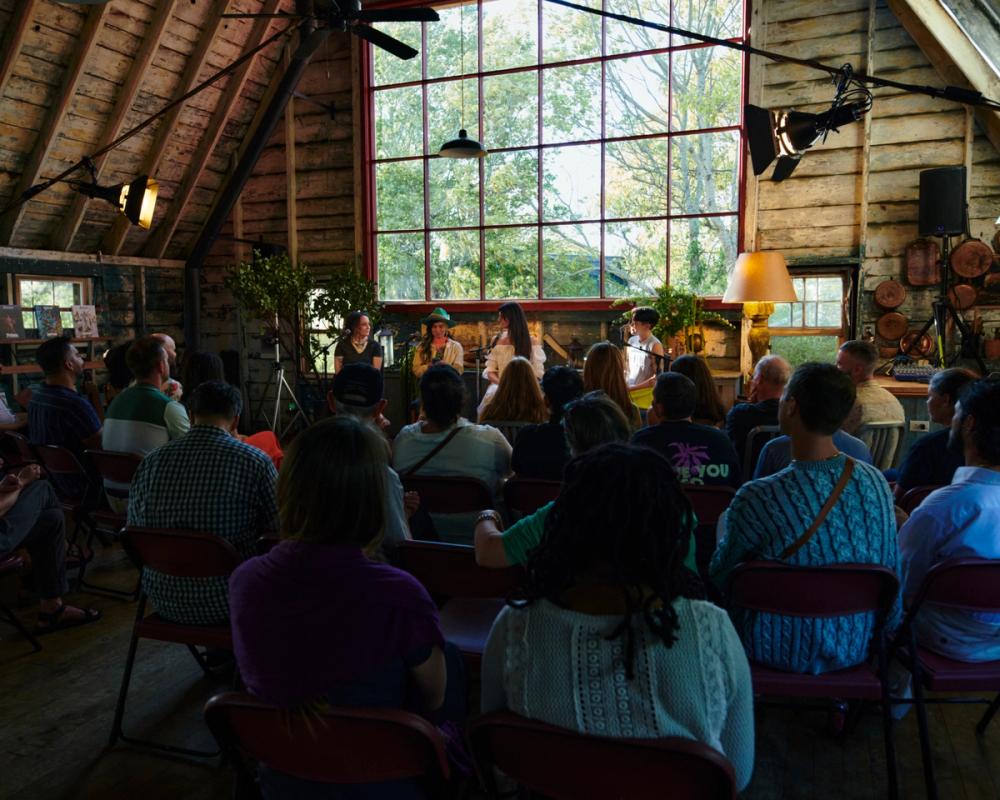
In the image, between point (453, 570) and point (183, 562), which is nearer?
point (453, 570)

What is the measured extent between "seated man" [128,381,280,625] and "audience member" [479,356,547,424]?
1.48m

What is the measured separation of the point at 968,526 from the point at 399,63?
7.73m

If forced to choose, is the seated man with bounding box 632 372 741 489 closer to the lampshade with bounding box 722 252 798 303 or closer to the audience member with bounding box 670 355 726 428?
the audience member with bounding box 670 355 726 428

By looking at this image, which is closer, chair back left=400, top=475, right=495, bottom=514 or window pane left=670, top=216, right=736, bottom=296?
chair back left=400, top=475, right=495, bottom=514

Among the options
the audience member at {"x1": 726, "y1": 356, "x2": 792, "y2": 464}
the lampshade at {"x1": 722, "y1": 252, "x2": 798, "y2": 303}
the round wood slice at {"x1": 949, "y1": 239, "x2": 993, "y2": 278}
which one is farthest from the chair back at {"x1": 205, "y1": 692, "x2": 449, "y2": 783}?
the round wood slice at {"x1": 949, "y1": 239, "x2": 993, "y2": 278}

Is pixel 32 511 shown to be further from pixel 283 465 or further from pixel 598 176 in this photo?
pixel 598 176

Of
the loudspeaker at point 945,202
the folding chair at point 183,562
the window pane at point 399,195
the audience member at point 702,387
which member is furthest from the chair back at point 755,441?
the window pane at point 399,195

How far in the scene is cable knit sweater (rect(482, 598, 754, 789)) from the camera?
1.24 m

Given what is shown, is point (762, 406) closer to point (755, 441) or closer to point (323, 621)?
point (755, 441)

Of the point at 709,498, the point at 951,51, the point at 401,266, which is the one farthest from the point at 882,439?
the point at 401,266

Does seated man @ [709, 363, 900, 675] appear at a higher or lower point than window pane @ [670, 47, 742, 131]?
lower

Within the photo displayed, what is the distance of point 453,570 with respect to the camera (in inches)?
82.6

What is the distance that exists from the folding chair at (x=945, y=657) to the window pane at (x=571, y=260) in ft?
19.2

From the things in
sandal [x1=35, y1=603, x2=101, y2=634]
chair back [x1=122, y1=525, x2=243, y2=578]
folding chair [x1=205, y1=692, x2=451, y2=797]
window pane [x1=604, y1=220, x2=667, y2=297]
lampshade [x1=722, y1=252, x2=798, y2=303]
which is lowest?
sandal [x1=35, y1=603, x2=101, y2=634]
